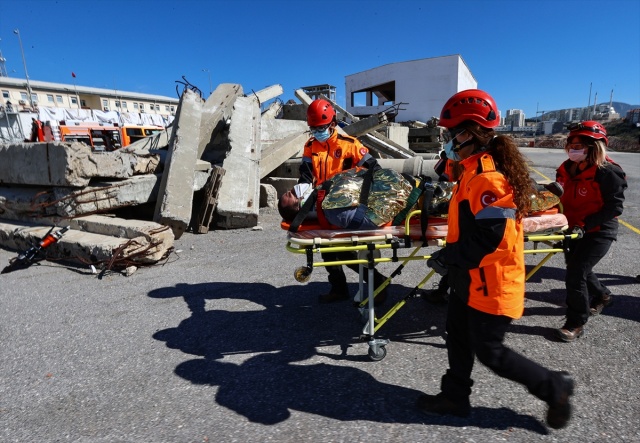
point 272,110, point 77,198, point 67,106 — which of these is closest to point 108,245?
point 77,198

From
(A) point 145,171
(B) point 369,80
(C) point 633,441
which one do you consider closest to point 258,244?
(A) point 145,171

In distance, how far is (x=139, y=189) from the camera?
6.17m

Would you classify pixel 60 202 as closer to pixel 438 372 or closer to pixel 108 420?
pixel 108 420

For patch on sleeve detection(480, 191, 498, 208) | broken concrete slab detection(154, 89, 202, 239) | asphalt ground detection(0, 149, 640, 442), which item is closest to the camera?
patch on sleeve detection(480, 191, 498, 208)

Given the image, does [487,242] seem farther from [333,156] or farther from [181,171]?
[181,171]

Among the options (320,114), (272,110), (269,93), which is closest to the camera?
(320,114)

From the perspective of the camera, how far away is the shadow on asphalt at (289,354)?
2.30 meters

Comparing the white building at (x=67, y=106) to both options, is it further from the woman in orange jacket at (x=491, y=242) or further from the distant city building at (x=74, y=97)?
the woman in orange jacket at (x=491, y=242)

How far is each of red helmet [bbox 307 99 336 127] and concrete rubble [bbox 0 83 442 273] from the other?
292 cm

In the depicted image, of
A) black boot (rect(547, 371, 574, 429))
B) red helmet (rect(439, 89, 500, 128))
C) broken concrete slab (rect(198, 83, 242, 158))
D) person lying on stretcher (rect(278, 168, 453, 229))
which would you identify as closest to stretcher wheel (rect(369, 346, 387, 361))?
person lying on stretcher (rect(278, 168, 453, 229))

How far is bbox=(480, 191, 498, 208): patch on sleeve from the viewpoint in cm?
182

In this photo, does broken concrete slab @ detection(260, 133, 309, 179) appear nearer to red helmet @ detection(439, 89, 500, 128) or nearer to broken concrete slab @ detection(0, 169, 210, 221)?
broken concrete slab @ detection(0, 169, 210, 221)

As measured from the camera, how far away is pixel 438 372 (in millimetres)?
2672

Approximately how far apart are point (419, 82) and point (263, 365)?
32.5 meters
